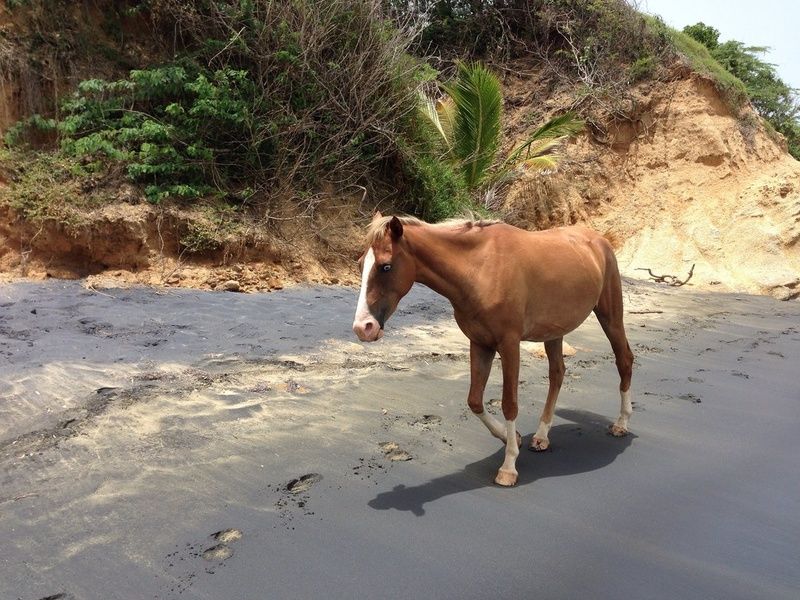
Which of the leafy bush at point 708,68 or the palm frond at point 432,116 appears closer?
the palm frond at point 432,116

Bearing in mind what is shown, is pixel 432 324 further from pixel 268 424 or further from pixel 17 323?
pixel 17 323

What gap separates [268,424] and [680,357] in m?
5.13

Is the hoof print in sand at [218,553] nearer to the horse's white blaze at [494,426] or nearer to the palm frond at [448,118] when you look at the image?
the horse's white blaze at [494,426]

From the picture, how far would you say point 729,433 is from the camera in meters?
4.54

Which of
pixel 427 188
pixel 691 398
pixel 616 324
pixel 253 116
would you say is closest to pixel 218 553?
pixel 616 324

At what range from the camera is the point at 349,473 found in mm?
3492

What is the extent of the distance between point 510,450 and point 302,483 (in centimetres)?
127

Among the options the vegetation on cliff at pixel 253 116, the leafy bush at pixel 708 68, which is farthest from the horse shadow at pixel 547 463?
the leafy bush at pixel 708 68

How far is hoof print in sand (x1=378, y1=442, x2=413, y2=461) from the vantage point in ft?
12.4

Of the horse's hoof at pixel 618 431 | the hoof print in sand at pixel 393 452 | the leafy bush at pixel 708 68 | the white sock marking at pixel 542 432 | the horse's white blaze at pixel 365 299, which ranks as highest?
the leafy bush at pixel 708 68

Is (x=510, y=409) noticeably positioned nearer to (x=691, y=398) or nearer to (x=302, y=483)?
(x=302, y=483)

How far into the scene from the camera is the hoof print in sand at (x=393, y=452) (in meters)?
3.77

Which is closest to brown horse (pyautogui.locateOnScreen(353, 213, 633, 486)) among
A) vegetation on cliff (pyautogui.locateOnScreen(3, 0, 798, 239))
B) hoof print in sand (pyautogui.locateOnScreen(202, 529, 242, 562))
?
hoof print in sand (pyautogui.locateOnScreen(202, 529, 242, 562))

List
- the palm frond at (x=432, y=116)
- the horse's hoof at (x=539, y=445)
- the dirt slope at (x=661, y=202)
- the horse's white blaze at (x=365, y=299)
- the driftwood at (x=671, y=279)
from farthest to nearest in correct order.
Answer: the driftwood at (x=671, y=279)
the palm frond at (x=432, y=116)
the dirt slope at (x=661, y=202)
the horse's hoof at (x=539, y=445)
the horse's white blaze at (x=365, y=299)
